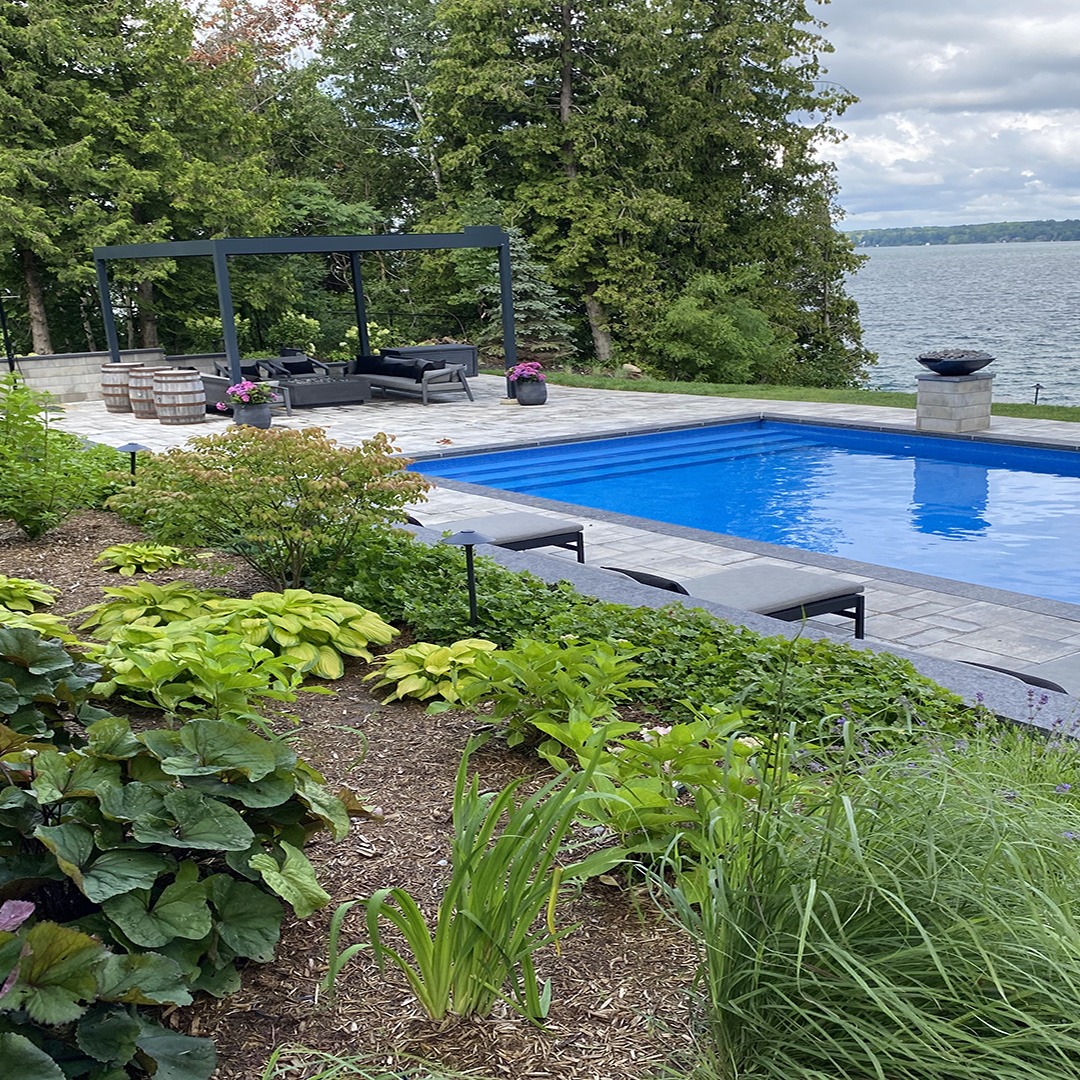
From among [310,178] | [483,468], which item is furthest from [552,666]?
[310,178]

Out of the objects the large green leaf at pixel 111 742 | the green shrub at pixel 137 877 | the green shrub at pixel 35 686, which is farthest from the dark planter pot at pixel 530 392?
the large green leaf at pixel 111 742

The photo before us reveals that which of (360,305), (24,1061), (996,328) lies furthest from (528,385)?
(996,328)

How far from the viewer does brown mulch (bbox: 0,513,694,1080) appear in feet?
6.53

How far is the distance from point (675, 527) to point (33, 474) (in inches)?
166

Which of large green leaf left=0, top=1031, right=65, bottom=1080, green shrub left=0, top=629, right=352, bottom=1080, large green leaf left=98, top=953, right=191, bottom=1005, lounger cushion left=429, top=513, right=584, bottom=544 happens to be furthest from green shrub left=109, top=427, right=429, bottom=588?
large green leaf left=0, top=1031, right=65, bottom=1080

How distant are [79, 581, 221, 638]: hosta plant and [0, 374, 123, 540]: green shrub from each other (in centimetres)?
169

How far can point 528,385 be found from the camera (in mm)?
15492

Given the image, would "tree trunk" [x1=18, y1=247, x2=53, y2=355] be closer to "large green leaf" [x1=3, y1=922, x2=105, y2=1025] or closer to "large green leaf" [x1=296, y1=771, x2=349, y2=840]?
"large green leaf" [x1=296, y1=771, x2=349, y2=840]

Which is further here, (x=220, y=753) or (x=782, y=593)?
(x=782, y=593)

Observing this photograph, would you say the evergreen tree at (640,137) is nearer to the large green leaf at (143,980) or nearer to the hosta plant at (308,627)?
the hosta plant at (308,627)

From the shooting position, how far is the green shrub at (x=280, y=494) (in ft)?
16.3

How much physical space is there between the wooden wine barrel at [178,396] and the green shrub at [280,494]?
30.3 ft

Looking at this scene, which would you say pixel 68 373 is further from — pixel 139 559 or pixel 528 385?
pixel 139 559

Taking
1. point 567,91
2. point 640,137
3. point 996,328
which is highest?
point 567,91
